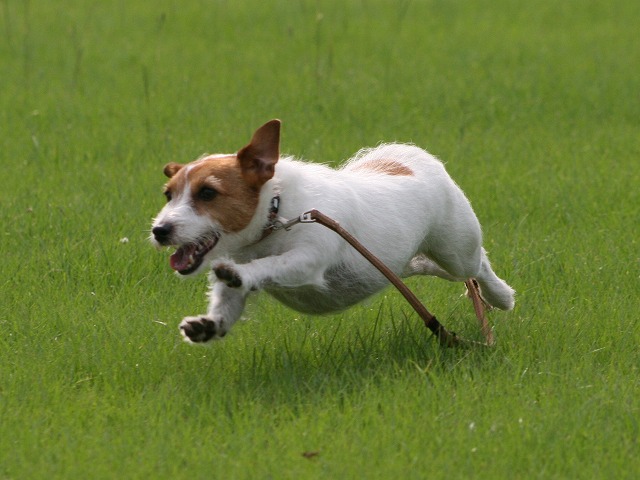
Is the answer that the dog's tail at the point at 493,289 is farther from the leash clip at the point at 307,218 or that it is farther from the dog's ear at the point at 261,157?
the dog's ear at the point at 261,157

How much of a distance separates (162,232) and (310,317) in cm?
160

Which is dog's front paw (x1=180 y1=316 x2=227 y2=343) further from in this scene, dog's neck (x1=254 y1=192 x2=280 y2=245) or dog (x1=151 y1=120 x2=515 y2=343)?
dog's neck (x1=254 y1=192 x2=280 y2=245)

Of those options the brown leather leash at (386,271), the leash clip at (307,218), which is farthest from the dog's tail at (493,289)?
the leash clip at (307,218)

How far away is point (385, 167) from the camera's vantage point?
5906mm

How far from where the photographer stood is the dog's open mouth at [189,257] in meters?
4.93

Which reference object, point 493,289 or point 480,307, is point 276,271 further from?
point 493,289

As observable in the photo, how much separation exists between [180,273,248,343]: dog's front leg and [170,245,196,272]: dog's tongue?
14 cm

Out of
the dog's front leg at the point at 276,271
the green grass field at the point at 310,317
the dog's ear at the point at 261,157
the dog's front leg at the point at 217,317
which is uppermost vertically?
the dog's ear at the point at 261,157

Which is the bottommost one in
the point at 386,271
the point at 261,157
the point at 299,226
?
the point at 386,271

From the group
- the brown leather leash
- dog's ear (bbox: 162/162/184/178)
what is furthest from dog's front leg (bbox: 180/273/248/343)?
dog's ear (bbox: 162/162/184/178)

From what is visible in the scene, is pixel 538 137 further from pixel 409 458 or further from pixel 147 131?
pixel 409 458

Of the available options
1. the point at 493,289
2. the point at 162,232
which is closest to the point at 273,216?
the point at 162,232

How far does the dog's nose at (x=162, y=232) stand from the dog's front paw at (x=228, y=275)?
269mm

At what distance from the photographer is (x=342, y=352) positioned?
5.63m
